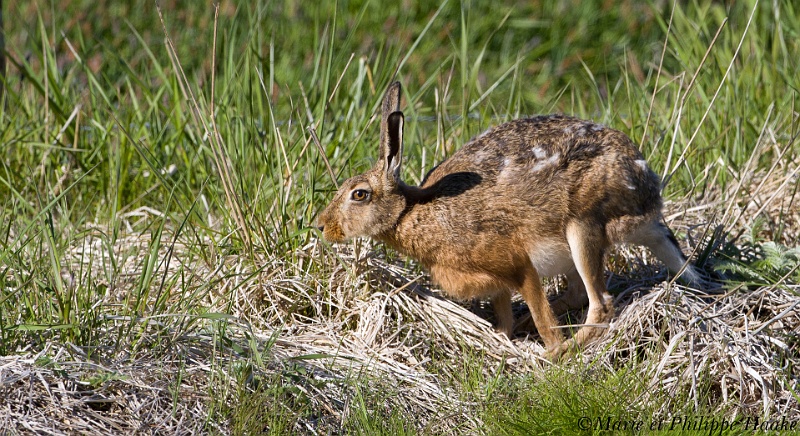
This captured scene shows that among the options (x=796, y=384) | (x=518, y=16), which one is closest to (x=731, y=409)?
(x=796, y=384)

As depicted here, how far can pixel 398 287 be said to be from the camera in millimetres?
4812

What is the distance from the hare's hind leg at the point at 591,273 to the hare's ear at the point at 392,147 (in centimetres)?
84

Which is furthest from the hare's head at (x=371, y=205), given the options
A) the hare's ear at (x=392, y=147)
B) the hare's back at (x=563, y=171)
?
the hare's back at (x=563, y=171)

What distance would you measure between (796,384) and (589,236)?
1075 mm

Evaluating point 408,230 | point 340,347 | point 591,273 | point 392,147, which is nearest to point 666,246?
point 591,273

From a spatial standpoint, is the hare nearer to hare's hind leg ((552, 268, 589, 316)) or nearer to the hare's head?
the hare's head

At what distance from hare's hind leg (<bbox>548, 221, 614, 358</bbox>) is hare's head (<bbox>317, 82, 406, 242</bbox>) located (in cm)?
81

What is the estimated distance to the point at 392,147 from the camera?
4586mm

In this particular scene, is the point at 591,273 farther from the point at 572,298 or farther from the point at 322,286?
the point at 322,286

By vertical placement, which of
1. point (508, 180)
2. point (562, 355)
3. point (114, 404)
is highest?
point (508, 180)

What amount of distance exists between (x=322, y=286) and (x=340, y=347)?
0.40 meters

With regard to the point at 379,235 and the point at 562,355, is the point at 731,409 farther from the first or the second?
the point at 379,235

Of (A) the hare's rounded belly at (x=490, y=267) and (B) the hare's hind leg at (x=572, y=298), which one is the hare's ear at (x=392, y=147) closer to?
(A) the hare's rounded belly at (x=490, y=267)

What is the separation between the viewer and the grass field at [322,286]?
3707 mm
